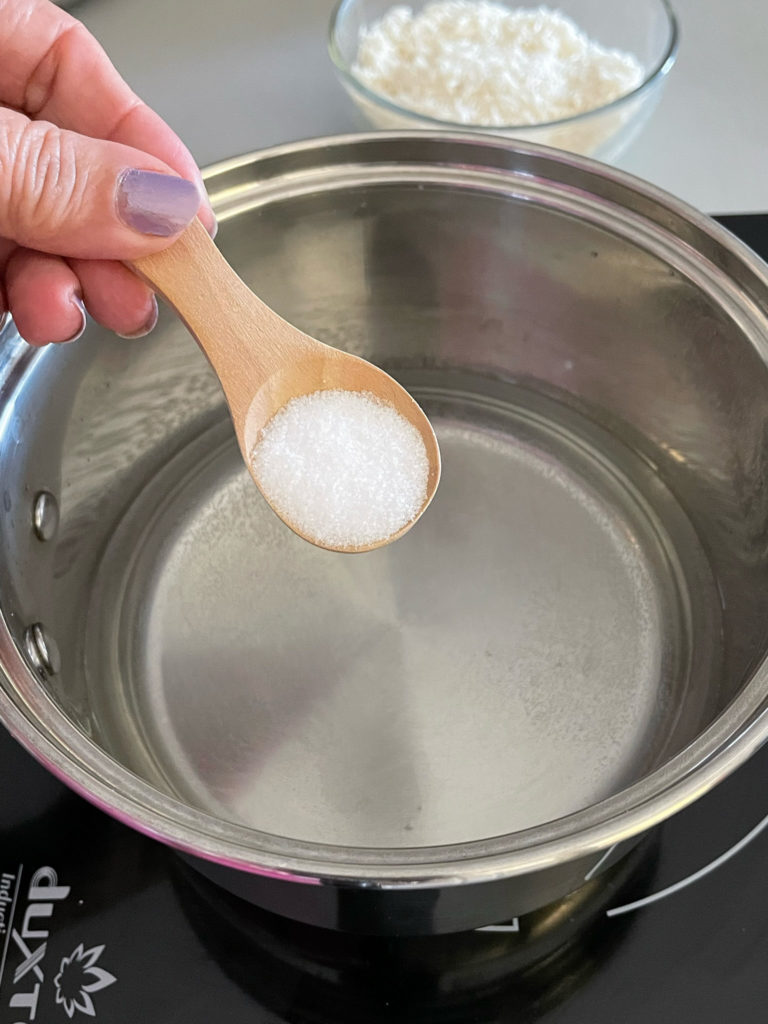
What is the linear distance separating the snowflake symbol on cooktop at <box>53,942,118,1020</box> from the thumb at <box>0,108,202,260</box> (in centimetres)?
41

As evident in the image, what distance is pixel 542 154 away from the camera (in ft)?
2.19

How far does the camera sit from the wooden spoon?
0.58 metres

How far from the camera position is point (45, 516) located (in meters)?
0.67

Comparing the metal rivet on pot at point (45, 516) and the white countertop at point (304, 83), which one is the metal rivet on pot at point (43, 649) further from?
the white countertop at point (304, 83)

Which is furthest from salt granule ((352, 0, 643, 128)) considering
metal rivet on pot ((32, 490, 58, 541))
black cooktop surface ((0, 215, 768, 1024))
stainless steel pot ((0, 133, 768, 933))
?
black cooktop surface ((0, 215, 768, 1024))

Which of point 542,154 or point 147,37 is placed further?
point 147,37

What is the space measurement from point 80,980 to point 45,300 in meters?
0.41

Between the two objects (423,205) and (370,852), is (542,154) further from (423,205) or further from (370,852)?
(370,852)

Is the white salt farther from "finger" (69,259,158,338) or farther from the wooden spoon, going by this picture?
"finger" (69,259,158,338)

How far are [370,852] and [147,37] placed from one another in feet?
3.05

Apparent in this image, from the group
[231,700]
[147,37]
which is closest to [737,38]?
[147,37]

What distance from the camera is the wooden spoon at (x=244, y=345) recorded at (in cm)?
58

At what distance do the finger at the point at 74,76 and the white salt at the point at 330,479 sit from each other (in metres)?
0.18

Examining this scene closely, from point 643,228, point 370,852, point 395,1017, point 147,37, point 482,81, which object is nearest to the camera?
point 370,852
